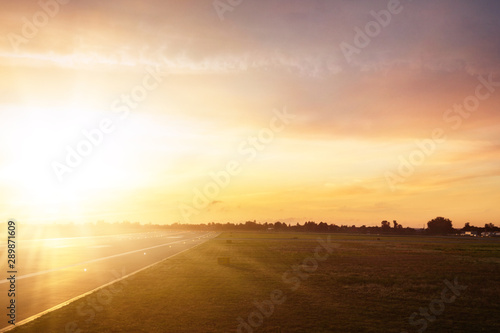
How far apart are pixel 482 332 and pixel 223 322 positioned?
23.4 ft

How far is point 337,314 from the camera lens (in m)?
14.1

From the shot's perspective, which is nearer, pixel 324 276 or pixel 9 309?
pixel 9 309

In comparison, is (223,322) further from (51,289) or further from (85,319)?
(51,289)

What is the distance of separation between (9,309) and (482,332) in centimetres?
1429

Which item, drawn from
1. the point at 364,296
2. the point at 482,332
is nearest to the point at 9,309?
the point at 364,296

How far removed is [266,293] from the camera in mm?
18250

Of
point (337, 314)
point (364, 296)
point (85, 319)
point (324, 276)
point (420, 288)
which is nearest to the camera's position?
point (85, 319)

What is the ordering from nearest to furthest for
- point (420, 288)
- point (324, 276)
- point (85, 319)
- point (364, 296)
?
point (85, 319) → point (364, 296) → point (420, 288) → point (324, 276)

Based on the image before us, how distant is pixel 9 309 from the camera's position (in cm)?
1426

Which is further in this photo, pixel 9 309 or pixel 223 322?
pixel 9 309

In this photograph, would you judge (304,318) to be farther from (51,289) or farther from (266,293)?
(51,289)

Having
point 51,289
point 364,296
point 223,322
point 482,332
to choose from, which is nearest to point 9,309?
point 51,289

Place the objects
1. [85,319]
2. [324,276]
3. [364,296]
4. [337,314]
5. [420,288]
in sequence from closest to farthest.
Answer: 1. [85,319]
2. [337,314]
3. [364,296]
4. [420,288]
5. [324,276]

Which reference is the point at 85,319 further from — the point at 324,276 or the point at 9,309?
the point at 324,276
